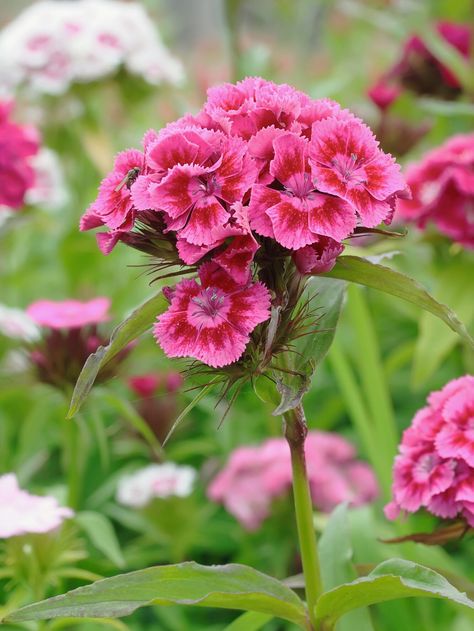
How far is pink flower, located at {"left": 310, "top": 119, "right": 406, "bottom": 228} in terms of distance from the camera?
2.03 feet

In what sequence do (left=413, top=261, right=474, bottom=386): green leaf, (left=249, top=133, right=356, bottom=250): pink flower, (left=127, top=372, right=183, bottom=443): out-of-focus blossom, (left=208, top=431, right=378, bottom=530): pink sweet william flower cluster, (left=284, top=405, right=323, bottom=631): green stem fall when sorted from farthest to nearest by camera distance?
1. (left=127, top=372, right=183, bottom=443): out-of-focus blossom
2. (left=208, top=431, right=378, bottom=530): pink sweet william flower cluster
3. (left=413, top=261, right=474, bottom=386): green leaf
4. (left=284, top=405, right=323, bottom=631): green stem
5. (left=249, top=133, right=356, bottom=250): pink flower

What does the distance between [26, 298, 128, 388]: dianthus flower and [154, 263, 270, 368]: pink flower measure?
1.69 feet

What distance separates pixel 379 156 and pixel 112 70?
1.38m

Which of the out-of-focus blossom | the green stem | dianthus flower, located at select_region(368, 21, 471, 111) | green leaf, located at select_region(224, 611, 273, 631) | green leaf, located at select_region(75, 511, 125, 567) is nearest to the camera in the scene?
the green stem

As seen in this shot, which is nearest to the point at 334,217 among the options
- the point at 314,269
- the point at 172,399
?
the point at 314,269

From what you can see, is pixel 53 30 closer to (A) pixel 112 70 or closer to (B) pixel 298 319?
(A) pixel 112 70

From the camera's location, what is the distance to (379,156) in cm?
65

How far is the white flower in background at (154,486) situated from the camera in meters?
1.35

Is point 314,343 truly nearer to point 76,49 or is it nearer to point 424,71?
point 76,49

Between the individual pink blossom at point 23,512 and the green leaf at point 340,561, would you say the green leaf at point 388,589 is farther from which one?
the individual pink blossom at point 23,512

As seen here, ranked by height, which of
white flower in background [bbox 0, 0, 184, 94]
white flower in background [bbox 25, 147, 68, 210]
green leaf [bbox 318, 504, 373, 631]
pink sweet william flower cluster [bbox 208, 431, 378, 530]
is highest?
white flower in background [bbox 0, 0, 184, 94]

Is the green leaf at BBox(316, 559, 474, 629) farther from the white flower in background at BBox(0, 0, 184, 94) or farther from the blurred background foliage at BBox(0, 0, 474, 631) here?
the white flower in background at BBox(0, 0, 184, 94)

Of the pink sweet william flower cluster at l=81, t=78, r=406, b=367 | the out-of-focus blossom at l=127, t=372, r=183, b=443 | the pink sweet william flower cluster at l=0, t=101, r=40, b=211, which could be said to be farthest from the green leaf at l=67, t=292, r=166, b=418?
the out-of-focus blossom at l=127, t=372, r=183, b=443

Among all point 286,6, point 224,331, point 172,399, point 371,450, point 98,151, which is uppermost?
point 286,6
